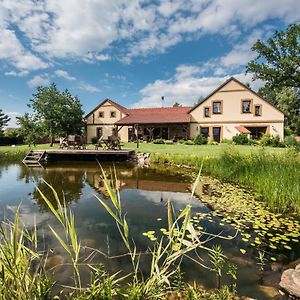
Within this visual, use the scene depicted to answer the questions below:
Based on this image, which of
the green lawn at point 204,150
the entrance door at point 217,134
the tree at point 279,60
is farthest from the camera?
the entrance door at point 217,134

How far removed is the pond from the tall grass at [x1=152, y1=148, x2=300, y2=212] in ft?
3.34

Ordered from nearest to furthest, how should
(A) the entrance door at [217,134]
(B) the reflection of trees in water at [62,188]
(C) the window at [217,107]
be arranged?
(B) the reflection of trees in water at [62,188], (C) the window at [217,107], (A) the entrance door at [217,134]

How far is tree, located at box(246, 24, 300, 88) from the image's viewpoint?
571 inches

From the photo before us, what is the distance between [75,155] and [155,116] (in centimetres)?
1613

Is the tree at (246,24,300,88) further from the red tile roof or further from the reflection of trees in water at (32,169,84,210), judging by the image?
the red tile roof

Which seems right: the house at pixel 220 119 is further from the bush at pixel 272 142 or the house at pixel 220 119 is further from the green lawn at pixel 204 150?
the green lawn at pixel 204 150

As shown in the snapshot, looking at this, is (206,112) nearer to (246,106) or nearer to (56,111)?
(246,106)

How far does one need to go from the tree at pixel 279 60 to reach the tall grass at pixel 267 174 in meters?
7.37

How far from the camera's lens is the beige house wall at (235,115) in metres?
26.2

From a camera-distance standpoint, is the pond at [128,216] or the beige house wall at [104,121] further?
the beige house wall at [104,121]

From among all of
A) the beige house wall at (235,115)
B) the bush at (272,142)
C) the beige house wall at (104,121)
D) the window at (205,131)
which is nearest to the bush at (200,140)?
the window at (205,131)

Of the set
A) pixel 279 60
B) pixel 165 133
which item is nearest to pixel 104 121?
pixel 165 133

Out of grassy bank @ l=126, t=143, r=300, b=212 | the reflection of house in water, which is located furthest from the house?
the reflection of house in water

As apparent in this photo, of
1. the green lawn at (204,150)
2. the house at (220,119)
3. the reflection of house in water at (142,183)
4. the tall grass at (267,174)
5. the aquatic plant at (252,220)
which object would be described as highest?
the house at (220,119)
